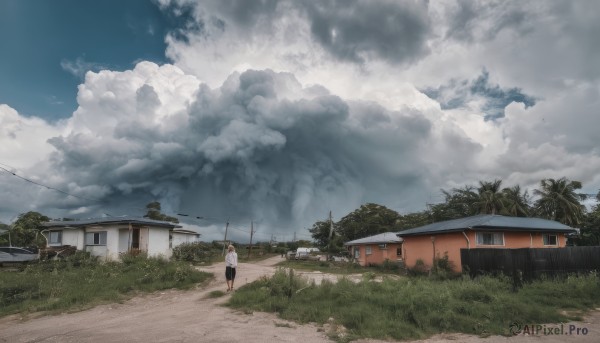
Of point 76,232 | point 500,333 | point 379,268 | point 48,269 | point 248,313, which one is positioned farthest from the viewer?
point 379,268

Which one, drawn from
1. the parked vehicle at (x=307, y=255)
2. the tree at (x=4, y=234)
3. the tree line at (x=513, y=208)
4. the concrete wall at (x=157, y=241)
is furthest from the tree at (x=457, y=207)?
the tree at (x=4, y=234)

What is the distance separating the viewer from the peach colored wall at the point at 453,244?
23.4 m

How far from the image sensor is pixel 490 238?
947 inches

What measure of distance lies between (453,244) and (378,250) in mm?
14925

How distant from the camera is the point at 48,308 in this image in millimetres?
14117

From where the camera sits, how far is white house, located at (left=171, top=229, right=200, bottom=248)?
1655 inches

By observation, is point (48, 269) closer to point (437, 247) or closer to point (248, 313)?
point (248, 313)

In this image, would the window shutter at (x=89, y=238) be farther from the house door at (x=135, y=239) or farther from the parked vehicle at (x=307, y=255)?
the parked vehicle at (x=307, y=255)

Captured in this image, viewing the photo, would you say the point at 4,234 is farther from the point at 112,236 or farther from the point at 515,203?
the point at 515,203

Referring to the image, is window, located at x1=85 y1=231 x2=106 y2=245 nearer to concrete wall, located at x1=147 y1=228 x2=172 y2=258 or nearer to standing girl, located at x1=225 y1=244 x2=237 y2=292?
concrete wall, located at x1=147 y1=228 x2=172 y2=258

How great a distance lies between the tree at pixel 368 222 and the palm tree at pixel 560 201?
58.4ft

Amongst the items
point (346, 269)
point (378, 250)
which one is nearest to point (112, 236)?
point (346, 269)

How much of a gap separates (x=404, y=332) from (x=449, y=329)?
1.30 meters

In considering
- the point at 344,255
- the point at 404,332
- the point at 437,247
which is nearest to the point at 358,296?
the point at 404,332
